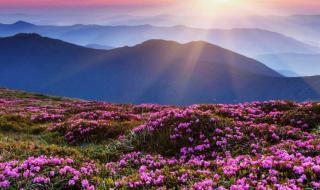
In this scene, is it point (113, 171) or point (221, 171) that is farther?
point (113, 171)

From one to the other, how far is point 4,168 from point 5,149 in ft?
13.1

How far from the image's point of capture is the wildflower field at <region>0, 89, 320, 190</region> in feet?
34.9

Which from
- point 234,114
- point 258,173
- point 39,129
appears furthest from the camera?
point 39,129

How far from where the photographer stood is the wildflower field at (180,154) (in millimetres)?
10641

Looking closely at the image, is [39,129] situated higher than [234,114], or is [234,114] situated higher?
[234,114]

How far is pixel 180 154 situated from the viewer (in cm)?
1539

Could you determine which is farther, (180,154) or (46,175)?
(180,154)

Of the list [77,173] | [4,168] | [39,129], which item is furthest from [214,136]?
[39,129]

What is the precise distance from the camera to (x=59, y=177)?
11.5 meters

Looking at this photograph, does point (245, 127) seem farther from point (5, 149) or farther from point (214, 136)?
point (5, 149)

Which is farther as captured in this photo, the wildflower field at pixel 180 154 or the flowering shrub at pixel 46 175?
the flowering shrub at pixel 46 175

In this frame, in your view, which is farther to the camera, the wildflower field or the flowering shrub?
the flowering shrub

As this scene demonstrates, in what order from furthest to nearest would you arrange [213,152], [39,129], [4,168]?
1. [39,129]
2. [213,152]
3. [4,168]

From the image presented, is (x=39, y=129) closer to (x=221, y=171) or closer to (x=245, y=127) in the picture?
(x=245, y=127)
